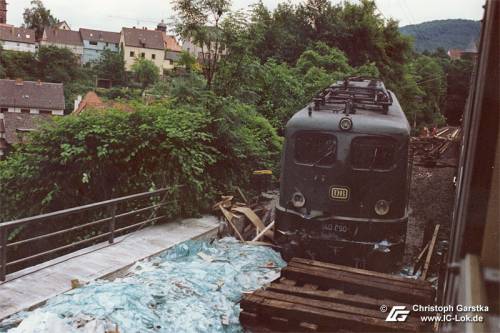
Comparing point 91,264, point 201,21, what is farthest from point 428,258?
point 201,21

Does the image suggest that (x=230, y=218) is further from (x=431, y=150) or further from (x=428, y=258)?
(x=431, y=150)

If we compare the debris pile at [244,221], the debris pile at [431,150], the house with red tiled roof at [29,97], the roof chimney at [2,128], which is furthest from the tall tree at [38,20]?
the debris pile at [244,221]

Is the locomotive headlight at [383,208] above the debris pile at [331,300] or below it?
above

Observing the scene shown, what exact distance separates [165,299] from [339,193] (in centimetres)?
352

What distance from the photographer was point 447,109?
318 inches

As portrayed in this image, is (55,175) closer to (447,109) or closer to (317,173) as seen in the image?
(317,173)

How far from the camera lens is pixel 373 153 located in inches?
329

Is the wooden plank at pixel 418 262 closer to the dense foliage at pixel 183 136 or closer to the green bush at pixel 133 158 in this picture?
the dense foliage at pixel 183 136

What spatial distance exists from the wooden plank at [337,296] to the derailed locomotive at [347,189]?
211 centimetres

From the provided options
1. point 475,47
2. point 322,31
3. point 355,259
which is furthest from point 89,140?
point 322,31

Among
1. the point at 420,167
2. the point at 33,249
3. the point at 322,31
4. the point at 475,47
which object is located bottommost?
the point at 33,249

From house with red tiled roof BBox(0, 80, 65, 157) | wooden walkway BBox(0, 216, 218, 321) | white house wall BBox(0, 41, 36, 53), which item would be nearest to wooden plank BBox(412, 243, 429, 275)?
wooden walkway BBox(0, 216, 218, 321)

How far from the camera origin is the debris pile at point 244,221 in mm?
10125

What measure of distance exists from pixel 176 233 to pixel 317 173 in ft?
11.1
